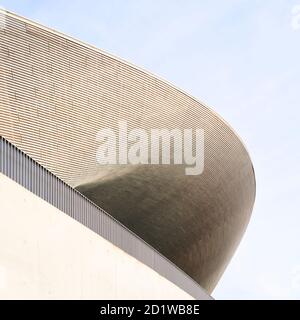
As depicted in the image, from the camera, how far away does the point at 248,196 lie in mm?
29984

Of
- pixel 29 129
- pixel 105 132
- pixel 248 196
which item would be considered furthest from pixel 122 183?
pixel 248 196

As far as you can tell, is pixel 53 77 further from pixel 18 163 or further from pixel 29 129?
pixel 18 163

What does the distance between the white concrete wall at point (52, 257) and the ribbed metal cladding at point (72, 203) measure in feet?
0.53

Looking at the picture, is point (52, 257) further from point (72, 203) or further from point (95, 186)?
point (95, 186)

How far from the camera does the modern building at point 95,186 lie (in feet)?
37.1

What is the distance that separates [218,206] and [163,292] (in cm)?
1194

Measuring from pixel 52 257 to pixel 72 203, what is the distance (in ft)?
4.88
